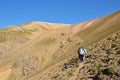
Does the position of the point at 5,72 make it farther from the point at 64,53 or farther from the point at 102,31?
the point at 102,31

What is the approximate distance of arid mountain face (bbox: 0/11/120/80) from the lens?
2714cm

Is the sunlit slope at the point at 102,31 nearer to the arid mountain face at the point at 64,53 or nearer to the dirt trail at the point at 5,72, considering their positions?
the arid mountain face at the point at 64,53

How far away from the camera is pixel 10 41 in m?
96.9

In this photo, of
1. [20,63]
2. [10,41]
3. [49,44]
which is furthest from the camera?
[10,41]

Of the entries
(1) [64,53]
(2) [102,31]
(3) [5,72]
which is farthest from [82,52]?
(3) [5,72]

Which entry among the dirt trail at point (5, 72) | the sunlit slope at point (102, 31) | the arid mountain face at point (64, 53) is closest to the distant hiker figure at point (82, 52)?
the arid mountain face at point (64, 53)

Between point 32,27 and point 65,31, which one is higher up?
point 32,27

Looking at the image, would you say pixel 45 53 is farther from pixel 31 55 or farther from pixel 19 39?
pixel 19 39

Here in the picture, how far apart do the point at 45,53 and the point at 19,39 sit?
1646 inches

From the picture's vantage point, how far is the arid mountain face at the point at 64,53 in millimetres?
27138

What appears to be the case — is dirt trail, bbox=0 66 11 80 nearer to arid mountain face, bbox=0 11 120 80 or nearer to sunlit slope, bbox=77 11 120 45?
arid mountain face, bbox=0 11 120 80

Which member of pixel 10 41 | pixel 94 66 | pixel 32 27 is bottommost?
pixel 94 66

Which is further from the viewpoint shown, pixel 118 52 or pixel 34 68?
pixel 34 68

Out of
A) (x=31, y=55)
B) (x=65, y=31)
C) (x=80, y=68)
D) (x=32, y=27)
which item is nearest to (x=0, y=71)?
(x=31, y=55)
